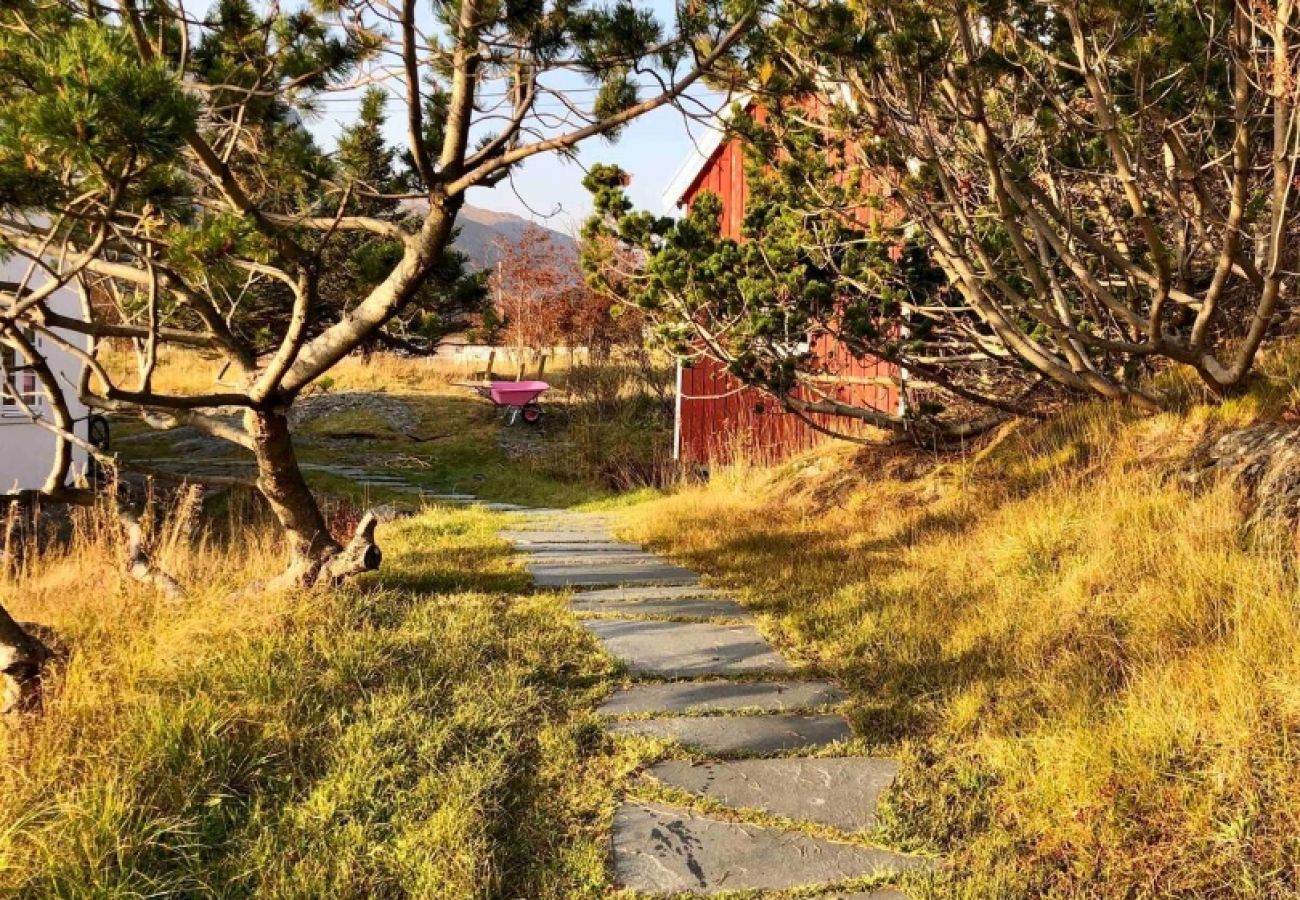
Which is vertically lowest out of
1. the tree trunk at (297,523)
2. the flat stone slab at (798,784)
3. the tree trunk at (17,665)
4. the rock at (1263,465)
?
the flat stone slab at (798,784)

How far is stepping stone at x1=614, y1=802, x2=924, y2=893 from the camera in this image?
1.79 metres

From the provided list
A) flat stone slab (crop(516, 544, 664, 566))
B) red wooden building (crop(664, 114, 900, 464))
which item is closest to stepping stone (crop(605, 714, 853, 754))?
flat stone slab (crop(516, 544, 664, 566))

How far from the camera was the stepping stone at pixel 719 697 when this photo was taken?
261 cm

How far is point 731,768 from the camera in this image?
2.25m

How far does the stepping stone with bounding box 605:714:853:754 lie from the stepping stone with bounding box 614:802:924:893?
14.4 inches

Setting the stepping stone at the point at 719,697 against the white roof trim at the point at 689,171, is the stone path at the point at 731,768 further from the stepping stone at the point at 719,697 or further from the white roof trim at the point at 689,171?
the white roof trim at the point at 689,171

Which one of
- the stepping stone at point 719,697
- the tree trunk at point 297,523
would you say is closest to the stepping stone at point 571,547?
the tree trunk at point 297,523

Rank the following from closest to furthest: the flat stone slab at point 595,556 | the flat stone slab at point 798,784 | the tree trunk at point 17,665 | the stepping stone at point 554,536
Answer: the flat stone slab at point 798,784
the tree trunk at point 17,665
the flat stone slab at point 595,556
the stepping stone at point 554,536

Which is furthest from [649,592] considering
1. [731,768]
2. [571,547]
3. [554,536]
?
[554,536]

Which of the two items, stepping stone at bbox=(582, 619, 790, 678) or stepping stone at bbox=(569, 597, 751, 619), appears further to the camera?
stepping stone at bbox=(569, 597, 751, 619)

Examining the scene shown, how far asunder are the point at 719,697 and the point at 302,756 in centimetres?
129

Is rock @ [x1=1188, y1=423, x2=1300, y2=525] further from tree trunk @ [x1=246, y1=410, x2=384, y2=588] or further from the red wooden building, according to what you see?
tree trunk @ [x1=246, y1=410, x2=384, y2=588]

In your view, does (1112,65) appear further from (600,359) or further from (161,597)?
(600,359)

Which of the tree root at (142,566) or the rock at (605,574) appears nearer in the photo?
the tree root at (142,566)
